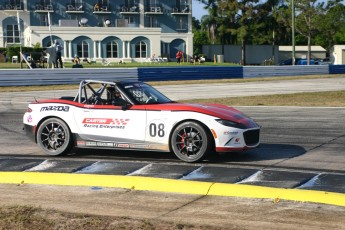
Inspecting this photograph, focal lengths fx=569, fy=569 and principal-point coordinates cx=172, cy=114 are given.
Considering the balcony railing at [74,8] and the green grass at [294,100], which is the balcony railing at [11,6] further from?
the green grass at [294,100]

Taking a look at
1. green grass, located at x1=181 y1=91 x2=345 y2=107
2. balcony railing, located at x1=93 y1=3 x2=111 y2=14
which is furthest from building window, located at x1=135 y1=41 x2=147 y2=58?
green grass, located at x1=181 y1=91 x2=345 y2=107

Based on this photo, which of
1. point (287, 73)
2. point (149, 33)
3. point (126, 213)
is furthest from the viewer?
point (149, 33)

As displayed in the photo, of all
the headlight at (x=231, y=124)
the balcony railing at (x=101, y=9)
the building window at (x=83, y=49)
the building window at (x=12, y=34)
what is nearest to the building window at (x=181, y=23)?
the balcony railing at (x=101, y=9)

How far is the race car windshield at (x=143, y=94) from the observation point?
9250 millimetres

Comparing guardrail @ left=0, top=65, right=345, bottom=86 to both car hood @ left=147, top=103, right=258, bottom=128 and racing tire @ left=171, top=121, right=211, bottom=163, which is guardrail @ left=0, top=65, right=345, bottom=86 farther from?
racing tire @ left=171, top=121, right=211, bottom=163

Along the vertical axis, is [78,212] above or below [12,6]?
below

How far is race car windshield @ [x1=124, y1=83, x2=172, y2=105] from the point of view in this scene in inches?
364

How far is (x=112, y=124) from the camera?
9219 mm

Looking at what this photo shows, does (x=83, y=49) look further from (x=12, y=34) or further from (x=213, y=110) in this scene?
(x=213, y=110)

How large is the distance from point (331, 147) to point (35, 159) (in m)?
5.10

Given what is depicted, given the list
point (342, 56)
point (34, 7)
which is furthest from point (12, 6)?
point (342, 56)

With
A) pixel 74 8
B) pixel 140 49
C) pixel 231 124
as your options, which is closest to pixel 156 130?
pixel 231 124

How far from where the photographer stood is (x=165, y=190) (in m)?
7.08

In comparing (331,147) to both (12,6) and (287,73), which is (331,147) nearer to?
(287,73)
